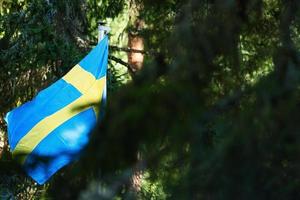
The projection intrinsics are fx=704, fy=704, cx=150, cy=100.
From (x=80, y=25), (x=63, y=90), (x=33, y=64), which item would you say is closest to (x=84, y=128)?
(x=63, y=90)

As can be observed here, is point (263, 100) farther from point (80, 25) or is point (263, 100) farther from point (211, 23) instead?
point (80, 25)

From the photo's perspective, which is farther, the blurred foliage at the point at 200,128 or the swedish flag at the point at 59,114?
the swedish flag at the point at 59,114

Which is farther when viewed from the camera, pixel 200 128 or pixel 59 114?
pixel 59 114

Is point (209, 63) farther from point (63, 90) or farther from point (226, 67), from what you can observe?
point (63, 90)

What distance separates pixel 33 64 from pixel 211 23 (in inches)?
213

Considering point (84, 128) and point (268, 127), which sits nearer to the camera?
point (268, 127)

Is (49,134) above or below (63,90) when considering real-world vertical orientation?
below

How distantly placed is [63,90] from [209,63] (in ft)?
13.9

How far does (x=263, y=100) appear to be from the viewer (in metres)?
2.59

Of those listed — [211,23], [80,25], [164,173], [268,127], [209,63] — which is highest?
[80,25]

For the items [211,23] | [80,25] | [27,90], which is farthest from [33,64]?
[211,23]

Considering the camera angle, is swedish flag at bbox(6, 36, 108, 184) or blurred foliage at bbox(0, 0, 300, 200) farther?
swedish flag at bbox(6, 36, 108, 184)

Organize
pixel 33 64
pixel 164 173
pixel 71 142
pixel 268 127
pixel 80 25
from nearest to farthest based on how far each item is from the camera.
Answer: pixel 268 127 → pixel 164 173 → pixel 71 142 → pixel 33 64 → pixel 80 25

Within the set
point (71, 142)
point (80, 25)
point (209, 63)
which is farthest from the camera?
Result: point (80, 25)
